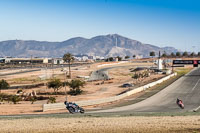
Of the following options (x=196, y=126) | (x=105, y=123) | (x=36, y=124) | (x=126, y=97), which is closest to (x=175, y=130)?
(x=196, y=126)

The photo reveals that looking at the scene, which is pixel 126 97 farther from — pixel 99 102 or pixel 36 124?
pixel 36 124

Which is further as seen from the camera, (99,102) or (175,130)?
(99,102)

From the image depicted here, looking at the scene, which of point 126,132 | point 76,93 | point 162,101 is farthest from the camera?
point 76,93

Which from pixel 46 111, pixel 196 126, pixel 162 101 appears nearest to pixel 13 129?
pixel 196 126

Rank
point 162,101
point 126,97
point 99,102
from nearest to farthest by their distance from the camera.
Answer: point 99,102 < point 162,101 < point 126,97

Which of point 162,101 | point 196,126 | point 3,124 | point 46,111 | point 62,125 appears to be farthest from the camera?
point 162,101

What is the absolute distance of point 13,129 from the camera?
21.6 m

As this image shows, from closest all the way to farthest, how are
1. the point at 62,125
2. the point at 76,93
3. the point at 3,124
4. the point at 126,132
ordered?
the point at 126,132 < the point at 62,125 < the point at 3,124 < the point at 76,93

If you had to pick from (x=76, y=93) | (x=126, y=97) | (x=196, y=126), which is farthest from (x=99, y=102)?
(x=196, y=126)

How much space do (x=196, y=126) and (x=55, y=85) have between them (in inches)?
2040

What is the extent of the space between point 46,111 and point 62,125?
689 inches

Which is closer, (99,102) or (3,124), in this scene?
(3,124)

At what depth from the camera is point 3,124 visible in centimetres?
2417

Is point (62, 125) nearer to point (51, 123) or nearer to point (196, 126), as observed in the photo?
point (51, 123)
